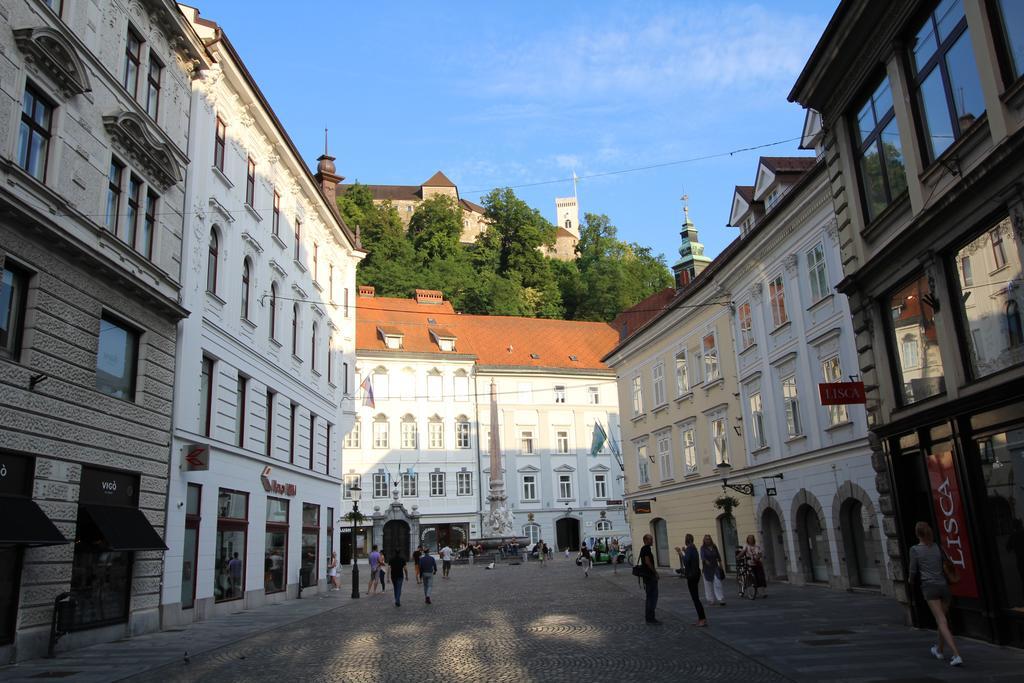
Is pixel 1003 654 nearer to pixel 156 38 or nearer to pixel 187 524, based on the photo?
pixel 187 524

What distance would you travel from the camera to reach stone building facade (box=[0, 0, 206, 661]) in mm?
12367

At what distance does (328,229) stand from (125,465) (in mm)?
17738

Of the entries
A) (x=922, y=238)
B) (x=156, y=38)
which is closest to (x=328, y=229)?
(x=156, y=38)

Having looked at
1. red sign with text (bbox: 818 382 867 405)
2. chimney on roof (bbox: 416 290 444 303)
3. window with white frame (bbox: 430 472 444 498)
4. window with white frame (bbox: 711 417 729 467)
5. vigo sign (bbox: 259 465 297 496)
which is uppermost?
chimney on roof (bbox: 416 290 444 303)

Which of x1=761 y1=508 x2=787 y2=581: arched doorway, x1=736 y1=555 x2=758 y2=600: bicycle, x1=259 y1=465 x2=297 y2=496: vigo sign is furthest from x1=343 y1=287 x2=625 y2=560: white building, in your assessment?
x1=736 y1=555 x2=758 y2=600: bicycle

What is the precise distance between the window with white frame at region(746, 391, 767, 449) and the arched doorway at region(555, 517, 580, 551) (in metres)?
35.1

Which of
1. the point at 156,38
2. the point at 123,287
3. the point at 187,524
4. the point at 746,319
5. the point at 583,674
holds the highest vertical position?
the point at 156,38

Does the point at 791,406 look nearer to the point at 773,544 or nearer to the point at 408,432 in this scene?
the point at 773,544

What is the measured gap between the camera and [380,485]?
182 feet

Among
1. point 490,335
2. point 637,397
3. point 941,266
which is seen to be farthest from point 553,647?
point 490,335

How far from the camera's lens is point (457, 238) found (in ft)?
302

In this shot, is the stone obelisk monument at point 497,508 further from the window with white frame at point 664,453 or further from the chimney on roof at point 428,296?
the window with white frame at point 664,453

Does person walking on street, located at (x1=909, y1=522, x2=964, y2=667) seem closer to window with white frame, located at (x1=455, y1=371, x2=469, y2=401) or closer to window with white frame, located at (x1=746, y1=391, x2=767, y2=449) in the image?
window with white frame, located at (x1=746, y1=391, x2=767, y2=449)

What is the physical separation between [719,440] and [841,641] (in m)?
17.3
